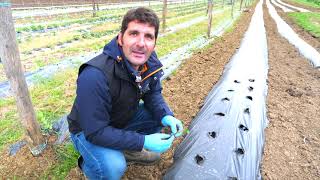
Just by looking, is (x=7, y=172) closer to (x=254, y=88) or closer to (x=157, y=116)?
(x=157, y=116)

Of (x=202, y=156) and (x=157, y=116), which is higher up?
(x=157, y=116)

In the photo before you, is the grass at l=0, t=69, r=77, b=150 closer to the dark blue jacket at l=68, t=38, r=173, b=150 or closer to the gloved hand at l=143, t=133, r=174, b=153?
the dark blue jacket at l=68, t=38, r=173, b=150

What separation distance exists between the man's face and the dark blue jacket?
53mm

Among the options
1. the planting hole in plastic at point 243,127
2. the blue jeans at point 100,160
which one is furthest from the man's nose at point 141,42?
the planting hole in plastic at point 243,127

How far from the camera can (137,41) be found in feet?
6.69

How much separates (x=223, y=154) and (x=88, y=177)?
3.84ft

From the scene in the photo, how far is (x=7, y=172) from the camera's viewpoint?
2.56m

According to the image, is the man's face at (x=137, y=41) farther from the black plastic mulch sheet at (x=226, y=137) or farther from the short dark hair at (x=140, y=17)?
the black plastic mulch sheet at (x=226, y=137)

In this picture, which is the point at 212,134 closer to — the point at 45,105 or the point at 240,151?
the point at 240,151

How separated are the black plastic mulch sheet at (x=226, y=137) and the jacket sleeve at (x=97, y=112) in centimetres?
58

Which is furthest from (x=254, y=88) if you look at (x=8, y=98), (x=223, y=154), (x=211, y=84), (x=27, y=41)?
(x=27, y=41)

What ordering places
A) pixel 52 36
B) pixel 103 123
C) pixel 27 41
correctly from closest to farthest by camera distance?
pixel 103 123 < pixel 27 41 < pixel 52 36

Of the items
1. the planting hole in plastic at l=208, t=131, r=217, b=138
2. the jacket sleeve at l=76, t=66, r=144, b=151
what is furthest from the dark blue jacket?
the planting hole in plastic at l=208, t=131, r=217, b=138

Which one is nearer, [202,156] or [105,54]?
[105,54]
